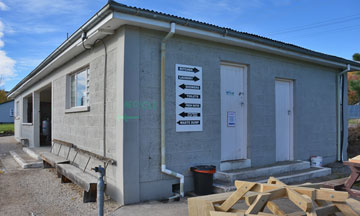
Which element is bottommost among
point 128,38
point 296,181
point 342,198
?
point 296,181

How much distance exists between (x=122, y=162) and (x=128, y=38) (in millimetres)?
2271

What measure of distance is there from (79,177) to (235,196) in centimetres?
354

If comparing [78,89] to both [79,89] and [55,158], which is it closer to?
[79,89]

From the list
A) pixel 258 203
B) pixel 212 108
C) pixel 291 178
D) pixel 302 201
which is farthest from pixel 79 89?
pixel 302 201

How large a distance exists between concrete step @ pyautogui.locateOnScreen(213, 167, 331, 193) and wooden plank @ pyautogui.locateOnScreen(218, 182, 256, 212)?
7.06ft

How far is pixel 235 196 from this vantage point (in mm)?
3352

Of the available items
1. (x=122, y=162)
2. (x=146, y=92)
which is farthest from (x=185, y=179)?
(x=146, y=92)

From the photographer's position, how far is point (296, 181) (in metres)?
6.79

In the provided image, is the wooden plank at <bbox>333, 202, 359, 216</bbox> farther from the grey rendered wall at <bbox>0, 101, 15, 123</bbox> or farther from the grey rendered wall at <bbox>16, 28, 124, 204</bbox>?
the grey rendered wall at <bbox>0, 101, 15, 123</bbox>

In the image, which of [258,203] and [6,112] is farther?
[6,112]

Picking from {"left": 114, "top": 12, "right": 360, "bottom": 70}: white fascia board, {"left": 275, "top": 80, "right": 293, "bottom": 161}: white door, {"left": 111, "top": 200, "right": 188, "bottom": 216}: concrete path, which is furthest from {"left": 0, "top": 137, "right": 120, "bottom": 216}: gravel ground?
{"left": 275, "top": 80, "right": 293, "bottom": 161}: white door

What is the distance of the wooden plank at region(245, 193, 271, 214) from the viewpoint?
3.05m

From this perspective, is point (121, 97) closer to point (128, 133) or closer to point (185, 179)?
point (128, 133)

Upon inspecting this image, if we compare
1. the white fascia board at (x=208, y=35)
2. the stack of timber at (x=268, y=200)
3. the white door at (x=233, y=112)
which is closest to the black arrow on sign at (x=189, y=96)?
the white door at (x=233, y=112)
